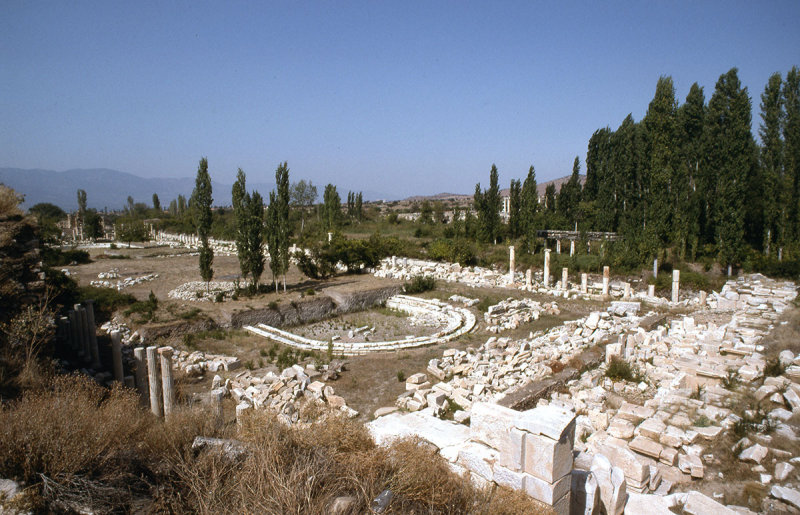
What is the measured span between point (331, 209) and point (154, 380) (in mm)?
34828

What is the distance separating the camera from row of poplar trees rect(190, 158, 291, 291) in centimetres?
2003

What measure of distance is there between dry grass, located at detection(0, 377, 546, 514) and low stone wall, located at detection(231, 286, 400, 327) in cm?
1331

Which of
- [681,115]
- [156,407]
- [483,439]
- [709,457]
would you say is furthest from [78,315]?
[681,115]

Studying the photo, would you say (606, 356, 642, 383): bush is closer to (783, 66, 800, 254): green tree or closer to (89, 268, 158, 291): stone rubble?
(783, 66, 800, 254): green tree

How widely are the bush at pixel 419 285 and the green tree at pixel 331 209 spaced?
19152mm

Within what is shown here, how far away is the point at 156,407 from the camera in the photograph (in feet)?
29.2

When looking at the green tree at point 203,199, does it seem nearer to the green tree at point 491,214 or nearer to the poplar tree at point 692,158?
the green tree at point 491,214

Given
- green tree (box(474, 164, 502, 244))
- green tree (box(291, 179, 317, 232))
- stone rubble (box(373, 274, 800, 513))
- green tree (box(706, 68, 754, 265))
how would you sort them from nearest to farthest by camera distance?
1. stone rubble (box(373, 274, 800, 513))
2. green tree (box(706, 68, 754, 265))
3. green tree (box(474, 164, 502, 244))
4. green tree (box(291, 179, 317, 232))

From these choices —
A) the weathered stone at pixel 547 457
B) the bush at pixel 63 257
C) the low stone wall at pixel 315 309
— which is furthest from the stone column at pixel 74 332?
the bush at pixel 63 257

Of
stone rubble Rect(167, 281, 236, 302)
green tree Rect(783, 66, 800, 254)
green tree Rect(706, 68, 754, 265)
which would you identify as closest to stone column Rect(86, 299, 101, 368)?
stone rubble Rect(167, 281, 236, 302)

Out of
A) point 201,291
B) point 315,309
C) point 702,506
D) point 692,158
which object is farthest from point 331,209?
point 702,506

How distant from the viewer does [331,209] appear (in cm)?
4297

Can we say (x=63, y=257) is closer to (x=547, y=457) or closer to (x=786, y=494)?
(x=547, y=457)

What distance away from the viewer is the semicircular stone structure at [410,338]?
48.3ft
